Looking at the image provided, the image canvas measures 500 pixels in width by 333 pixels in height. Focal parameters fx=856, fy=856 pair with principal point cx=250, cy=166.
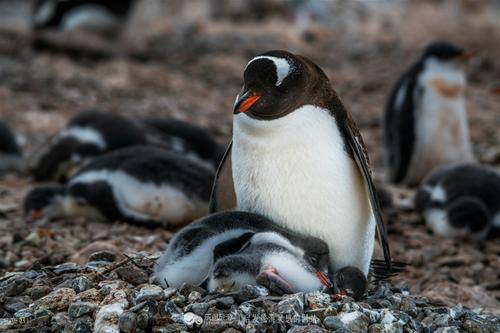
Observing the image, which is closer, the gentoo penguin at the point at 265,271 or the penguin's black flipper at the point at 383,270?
the gentoo penguin at the point at 265,271

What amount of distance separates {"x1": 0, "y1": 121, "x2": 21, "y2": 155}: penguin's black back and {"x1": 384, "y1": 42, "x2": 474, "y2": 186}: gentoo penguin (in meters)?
3.61

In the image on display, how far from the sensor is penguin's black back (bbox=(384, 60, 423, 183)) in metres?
8.30

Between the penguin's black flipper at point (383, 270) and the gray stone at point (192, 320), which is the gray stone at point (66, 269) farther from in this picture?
the penguin's black flipper at point (383, 270)

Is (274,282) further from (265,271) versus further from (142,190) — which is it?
(142,190)

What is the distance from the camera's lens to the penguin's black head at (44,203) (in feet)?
18.7

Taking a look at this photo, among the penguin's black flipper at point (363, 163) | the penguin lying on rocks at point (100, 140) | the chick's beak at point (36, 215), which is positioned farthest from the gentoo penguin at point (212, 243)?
the penguin lying on rocks at point (100, 140)

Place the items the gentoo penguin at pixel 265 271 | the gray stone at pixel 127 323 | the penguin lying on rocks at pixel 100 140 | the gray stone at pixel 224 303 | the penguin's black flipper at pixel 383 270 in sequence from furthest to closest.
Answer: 1. the penguin lying on rocks at pixel 100 140
2. the penguin's black flipper at pixel 383 270
3. the gentoo penguin at pixel 265 271
4. the gray stone at pixel 224 303
5. the gray stone at pixel 127 323

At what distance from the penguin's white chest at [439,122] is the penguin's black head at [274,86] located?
4.83 m

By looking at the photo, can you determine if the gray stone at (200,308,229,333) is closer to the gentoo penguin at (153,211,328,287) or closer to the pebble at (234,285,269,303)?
the pebble at (234,285,269,303)

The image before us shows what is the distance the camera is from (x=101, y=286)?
10.7ft

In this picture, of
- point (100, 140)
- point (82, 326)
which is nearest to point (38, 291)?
point (82, 326)

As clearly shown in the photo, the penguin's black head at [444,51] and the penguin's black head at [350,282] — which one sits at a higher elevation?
the penguin's black head at [444,51]

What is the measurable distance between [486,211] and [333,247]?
262 centimetres

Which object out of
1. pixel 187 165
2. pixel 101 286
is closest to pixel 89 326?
pixel 101 286
